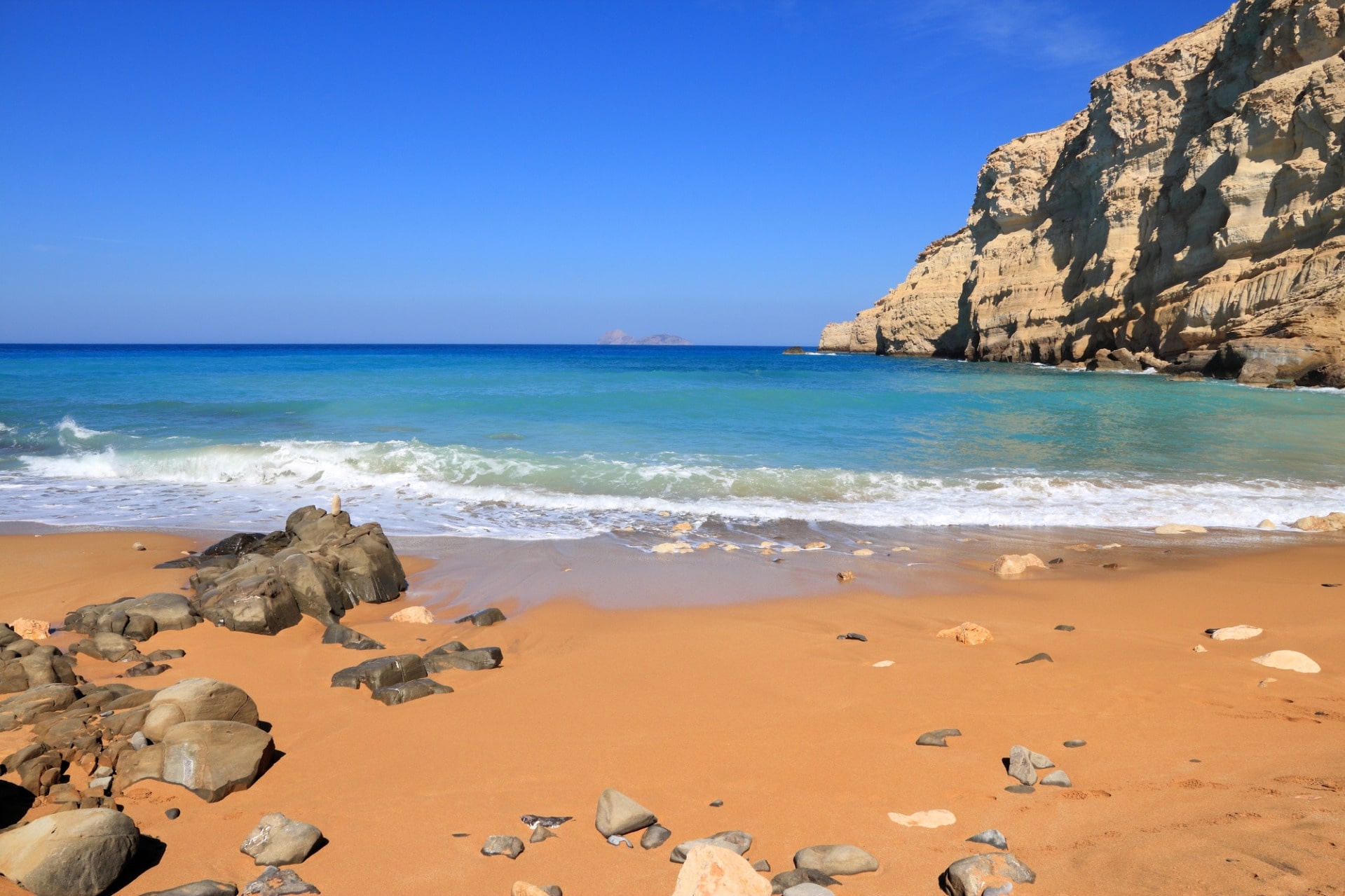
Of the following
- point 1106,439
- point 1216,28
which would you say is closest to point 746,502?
point 1106,439

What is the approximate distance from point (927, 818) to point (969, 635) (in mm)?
2370

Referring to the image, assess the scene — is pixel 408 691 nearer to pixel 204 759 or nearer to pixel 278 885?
pixel 204 759

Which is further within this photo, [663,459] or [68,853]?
[663,459]

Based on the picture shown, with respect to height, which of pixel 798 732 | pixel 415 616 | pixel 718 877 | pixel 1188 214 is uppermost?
pixel 1188 214

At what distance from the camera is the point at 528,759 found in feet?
11.3

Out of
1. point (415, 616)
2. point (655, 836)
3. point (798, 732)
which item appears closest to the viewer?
point (655, 836)

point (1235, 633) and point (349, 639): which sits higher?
point (1235, 633)

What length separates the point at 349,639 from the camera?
5.11m

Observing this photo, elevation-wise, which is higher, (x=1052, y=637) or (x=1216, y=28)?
(x=1216, y=28)

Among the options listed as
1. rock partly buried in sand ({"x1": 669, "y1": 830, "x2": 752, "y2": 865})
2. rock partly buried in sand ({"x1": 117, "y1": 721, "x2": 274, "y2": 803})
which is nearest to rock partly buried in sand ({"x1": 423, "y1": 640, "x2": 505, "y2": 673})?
rock partly buried in sand ({"x1": 117, "y1": 721, "x2": 274, "y2": 803})

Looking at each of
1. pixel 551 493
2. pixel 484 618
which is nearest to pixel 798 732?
pixel 484 618

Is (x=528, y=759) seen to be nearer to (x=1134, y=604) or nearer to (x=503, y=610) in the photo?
(x=503, y=610)

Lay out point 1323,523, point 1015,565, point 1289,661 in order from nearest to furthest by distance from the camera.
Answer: point 1289,661, point 1015,565, point 1323,523

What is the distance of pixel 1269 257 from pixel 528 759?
40.2 metres
